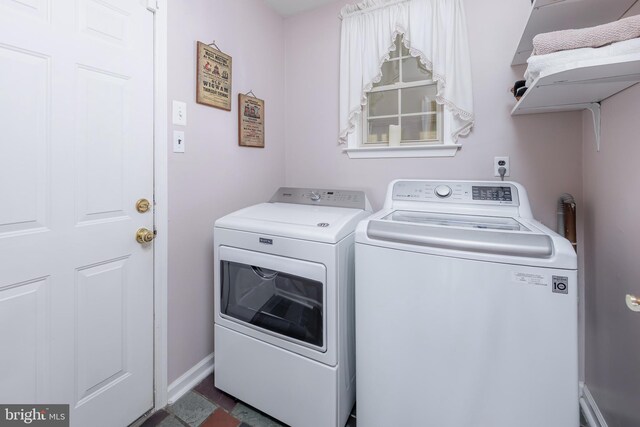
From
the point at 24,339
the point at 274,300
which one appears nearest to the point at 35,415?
the point at 24,339

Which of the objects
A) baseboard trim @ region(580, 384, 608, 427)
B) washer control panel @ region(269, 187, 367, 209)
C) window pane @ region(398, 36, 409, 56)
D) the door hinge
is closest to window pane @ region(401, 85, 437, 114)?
window pane @ region(398, 36, 409, 56)

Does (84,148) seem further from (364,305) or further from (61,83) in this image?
(364,305)

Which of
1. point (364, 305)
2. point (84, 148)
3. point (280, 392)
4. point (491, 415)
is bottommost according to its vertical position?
point (280, 392)

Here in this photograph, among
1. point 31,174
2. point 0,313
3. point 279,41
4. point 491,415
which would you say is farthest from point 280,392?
point 279,41

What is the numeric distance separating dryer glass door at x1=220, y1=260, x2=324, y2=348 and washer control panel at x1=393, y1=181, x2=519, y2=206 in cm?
75

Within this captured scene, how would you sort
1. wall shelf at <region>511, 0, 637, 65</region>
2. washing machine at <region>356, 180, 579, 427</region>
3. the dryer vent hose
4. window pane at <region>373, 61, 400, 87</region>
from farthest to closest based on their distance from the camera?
window pane at <region>373, 61, 400, 87</region>
the dryer vent hose
wall shelf at <region>511, 0, 637, 65</region>
washing machine at <region>356, 180, 579, 427</region>

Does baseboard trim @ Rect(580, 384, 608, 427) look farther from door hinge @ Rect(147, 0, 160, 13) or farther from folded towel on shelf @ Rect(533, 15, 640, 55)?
door hinge @ Rect(147, 0, 160, 13)

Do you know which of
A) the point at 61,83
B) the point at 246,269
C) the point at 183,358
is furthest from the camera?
the point at 183,358

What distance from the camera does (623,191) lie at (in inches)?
44.8

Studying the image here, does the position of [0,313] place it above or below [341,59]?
below

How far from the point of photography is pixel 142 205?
1396mm

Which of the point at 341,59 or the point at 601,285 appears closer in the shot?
the point at 601,285

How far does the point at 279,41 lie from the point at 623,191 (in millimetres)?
2286

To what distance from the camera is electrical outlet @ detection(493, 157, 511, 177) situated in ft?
5.48
